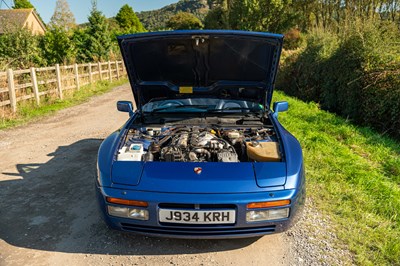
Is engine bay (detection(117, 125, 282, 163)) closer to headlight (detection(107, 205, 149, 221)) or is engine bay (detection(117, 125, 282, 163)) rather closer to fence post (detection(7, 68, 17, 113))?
headlight (detection(107, 205, 149, 221))

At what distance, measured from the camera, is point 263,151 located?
2.70 metres

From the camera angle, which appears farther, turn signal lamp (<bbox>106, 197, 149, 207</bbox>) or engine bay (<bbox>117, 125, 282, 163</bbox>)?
engine bay (<bbox>117, 125, 282, 163</bbox>)

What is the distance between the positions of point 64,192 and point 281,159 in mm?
2708

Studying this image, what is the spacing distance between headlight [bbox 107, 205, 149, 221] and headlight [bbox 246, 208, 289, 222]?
78cm

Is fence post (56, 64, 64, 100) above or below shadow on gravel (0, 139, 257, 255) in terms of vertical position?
above

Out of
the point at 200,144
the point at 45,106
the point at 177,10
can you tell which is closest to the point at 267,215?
the point at 200,144

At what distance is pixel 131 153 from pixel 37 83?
8.88m

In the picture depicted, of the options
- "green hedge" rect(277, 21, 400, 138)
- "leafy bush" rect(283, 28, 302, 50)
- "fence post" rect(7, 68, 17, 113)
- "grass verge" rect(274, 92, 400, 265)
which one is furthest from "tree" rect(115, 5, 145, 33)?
"grass verge" rect(274, 92, 400, 265)

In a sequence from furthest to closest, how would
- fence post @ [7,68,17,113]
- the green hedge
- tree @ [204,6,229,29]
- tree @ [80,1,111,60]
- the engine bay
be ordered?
tree @ [204,6,229,29], tree @ [80,1,111,60], fence post @ [7,68,17,113], the green hedge, the engine bay

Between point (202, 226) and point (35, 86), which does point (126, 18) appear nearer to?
point (35, 86)

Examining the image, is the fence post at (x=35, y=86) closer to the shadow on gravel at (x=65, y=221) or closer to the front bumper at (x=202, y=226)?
the shadow on gravel at (x=65, y=221)

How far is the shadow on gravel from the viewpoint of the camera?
2.62m

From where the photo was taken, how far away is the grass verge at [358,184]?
2.71 meters

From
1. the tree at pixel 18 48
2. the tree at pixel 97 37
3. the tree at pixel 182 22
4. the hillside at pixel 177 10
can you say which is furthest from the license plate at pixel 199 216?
the hillside at pixel 177 10
